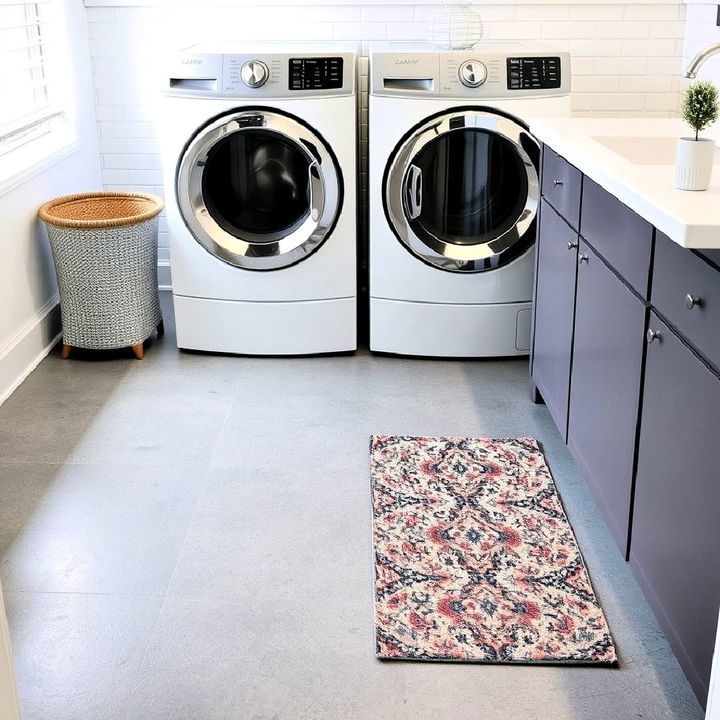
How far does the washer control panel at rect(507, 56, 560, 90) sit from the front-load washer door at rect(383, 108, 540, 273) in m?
0.13

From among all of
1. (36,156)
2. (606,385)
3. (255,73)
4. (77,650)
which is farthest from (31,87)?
(606,385)

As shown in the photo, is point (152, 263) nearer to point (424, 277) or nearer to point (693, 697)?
point (424, 277)

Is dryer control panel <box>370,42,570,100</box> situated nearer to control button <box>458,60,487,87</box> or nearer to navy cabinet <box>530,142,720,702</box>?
control button <box>458,60,487,87</box>

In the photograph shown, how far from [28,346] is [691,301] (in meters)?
2.53

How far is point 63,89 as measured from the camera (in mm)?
4055

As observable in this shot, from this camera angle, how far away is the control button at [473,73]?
341cm

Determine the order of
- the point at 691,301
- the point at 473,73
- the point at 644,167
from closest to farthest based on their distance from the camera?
the point at 691,301
the point at 644,167
the point at 473,73

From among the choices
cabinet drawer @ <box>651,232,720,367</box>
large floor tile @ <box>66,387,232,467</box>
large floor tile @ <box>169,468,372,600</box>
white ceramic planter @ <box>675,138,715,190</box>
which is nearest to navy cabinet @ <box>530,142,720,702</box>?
cabinet drawer @ <box>651,232,720,367</box>

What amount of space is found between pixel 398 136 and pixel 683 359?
1857 millimetres

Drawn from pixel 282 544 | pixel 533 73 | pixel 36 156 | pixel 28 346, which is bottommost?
pixel 282 544

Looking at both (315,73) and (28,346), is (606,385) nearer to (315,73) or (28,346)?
(315,73)

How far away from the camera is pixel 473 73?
3408mm

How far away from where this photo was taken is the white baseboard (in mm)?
3428

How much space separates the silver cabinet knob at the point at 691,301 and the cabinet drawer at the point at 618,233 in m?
0.24
